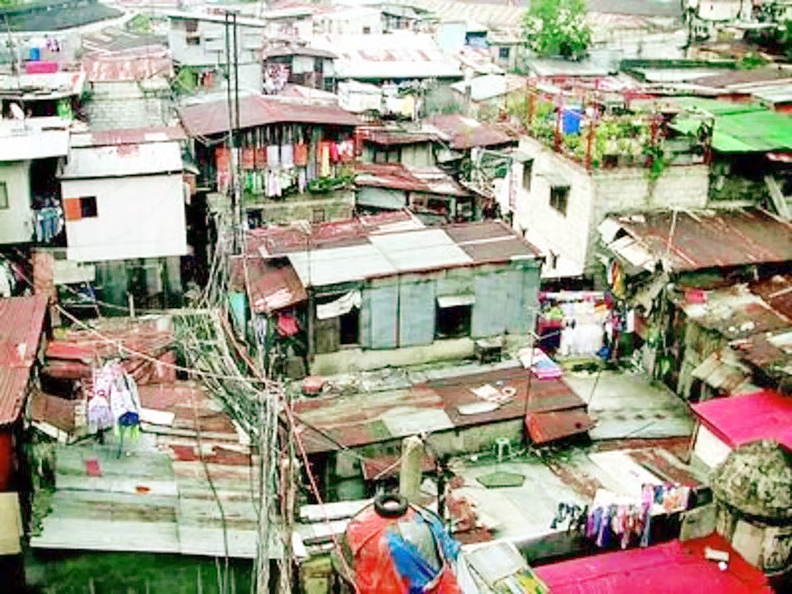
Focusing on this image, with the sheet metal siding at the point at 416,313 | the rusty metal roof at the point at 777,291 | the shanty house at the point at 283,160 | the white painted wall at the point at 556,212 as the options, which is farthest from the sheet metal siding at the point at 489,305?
the shanty house at the point at 283,160

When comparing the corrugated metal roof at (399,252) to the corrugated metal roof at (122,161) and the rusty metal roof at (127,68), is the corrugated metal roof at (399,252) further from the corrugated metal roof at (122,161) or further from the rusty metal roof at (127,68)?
the rusty metal roof at (127,68)

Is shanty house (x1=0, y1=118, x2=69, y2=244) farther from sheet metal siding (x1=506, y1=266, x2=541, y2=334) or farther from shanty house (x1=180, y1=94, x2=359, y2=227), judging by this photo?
sheet metal siding (x1=506, y1=266, x2=541, y2=334)

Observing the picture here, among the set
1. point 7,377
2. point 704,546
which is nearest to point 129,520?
point 7,377

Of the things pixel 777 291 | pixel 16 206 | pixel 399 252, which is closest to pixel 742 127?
pixel 777 291

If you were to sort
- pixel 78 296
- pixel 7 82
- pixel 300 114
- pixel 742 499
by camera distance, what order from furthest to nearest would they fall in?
pixel 7 82 < pixel 300 114 < pixel 78 296 < pixel 742 499

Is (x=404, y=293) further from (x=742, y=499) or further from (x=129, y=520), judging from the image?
(x=742, y=499)

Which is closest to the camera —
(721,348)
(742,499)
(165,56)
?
(742,499)

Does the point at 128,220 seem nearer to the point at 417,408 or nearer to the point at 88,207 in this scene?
the point at 88,207
